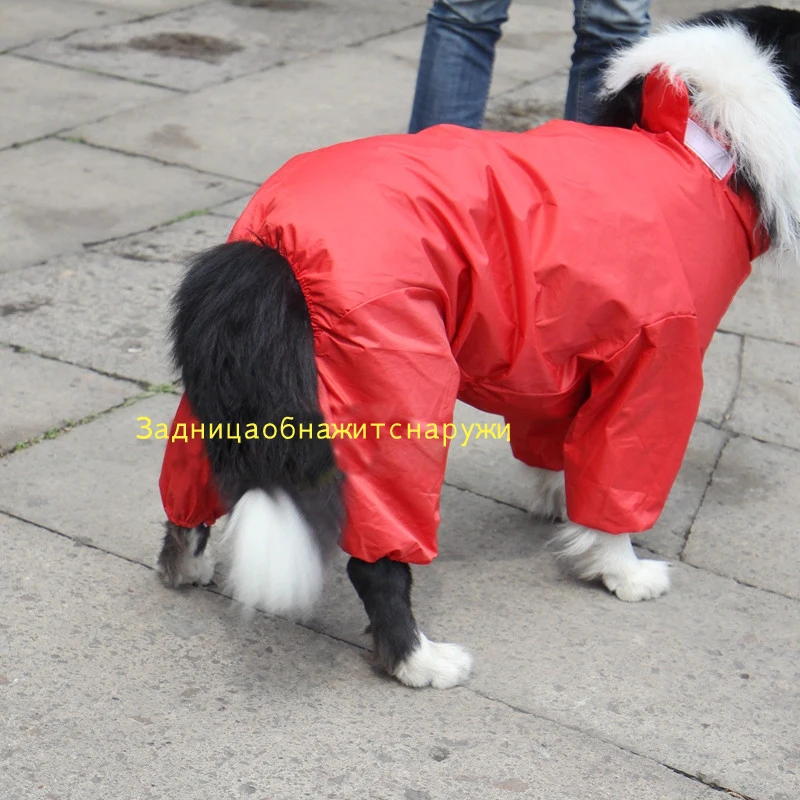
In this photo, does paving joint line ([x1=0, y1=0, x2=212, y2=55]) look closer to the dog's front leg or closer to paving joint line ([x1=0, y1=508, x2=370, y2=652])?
paving joint line ([x1=0, y1=508, x2=370, y2=652])

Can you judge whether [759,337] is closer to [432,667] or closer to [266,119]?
[432,667]

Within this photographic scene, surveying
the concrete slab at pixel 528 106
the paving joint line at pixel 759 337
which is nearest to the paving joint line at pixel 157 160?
the concrete slab at pixel 528 106

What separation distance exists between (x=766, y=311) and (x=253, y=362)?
3046mm

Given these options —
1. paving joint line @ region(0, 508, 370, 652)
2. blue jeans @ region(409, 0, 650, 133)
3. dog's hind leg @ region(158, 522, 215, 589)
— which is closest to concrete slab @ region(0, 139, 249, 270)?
blue jeans @ region(409, 0, 650, 133)

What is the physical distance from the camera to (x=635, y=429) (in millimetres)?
2648

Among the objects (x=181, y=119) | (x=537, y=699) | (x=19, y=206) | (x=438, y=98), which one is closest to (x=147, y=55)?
(x=181, y=119)

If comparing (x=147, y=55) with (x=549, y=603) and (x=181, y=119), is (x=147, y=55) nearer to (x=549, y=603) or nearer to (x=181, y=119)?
(x=181, y=119)

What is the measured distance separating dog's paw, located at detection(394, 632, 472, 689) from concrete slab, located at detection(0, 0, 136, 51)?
18.1 ft

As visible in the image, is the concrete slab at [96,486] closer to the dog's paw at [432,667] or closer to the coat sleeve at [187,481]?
the coat sleeve at [187,481]

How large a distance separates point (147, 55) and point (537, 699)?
5272mm

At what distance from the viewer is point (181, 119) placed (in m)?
5.81

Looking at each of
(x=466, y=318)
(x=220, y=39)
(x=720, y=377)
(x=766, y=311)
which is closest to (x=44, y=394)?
(x=466, y=318)

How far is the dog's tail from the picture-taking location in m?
2.11

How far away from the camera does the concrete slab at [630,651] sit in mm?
2396
